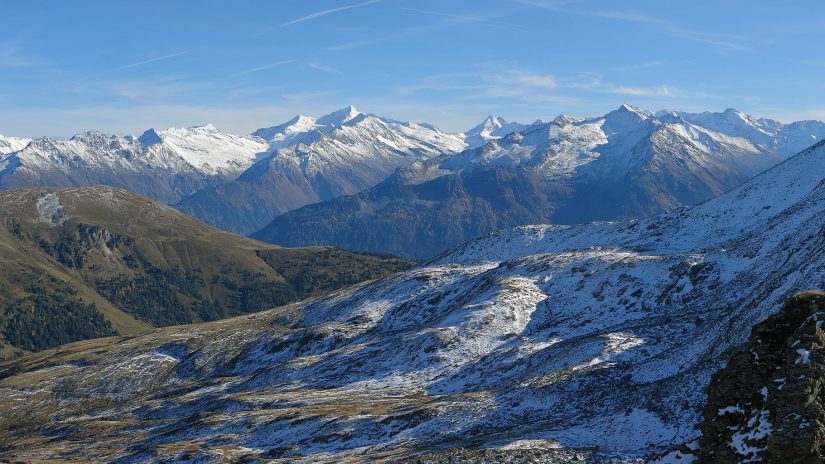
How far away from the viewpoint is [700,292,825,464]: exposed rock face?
82.2ft

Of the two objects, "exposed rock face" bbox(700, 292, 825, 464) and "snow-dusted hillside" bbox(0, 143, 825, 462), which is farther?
"snow-dusted hillside" bbox(0, 143, 825, 462)

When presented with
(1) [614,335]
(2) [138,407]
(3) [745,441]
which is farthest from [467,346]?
(3) [745,441]

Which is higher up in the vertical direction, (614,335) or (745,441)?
(745,441)

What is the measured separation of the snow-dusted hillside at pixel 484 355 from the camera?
2334 inches

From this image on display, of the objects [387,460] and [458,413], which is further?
[458,413]

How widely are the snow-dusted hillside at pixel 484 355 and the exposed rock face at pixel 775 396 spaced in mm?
16481

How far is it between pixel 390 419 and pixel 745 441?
4302 cm

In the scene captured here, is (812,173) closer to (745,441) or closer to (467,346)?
(467,346)

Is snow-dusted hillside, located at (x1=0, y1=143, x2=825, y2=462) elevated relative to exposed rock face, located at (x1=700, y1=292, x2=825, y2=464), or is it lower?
lower

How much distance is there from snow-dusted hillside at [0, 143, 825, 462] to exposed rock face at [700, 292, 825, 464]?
16.5m

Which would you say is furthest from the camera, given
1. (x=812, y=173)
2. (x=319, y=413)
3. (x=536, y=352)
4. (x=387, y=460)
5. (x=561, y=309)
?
(x=812, y=173)

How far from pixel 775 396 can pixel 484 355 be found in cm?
6986

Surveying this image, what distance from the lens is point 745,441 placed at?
2684 cm

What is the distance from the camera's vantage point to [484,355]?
9588 centimetres
